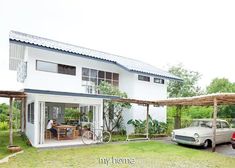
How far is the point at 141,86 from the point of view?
19734 millimetres

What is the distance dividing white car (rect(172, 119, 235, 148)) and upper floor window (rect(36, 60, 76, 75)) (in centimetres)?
811

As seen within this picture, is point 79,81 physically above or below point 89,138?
above

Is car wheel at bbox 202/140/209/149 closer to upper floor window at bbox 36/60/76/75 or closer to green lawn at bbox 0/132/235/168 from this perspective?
green lawn at bbox 0/132/235/168

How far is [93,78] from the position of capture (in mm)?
18281

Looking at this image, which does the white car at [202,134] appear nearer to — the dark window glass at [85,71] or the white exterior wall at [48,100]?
the white exterior wall at [48,100]

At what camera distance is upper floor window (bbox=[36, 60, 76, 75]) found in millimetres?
15466

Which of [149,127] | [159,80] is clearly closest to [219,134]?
[149,127]

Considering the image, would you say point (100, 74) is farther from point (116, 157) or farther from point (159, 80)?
point (116, 157)

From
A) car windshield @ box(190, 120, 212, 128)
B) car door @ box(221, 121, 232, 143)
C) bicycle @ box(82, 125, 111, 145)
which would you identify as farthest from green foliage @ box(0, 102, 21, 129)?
car door @ box(221, 121, 232, 143)

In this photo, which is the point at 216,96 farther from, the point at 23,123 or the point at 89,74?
the point at 23,123

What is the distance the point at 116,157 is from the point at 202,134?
5354 mm

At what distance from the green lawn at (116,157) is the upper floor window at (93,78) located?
6671 mm

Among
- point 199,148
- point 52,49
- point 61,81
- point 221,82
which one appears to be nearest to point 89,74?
point 61,81

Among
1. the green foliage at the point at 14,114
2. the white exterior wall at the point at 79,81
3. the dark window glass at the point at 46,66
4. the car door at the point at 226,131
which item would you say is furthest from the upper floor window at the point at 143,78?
the green foliage at the point at 14,114
